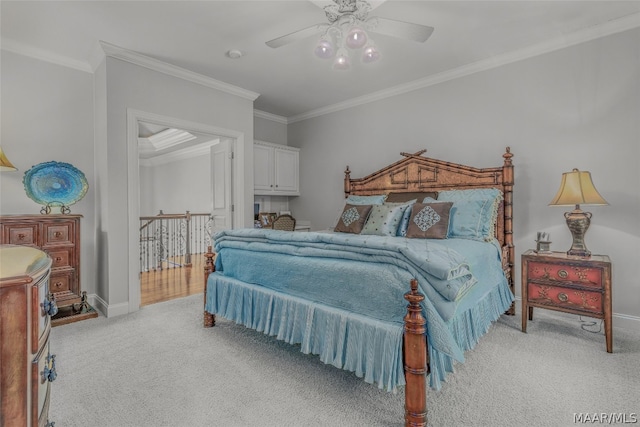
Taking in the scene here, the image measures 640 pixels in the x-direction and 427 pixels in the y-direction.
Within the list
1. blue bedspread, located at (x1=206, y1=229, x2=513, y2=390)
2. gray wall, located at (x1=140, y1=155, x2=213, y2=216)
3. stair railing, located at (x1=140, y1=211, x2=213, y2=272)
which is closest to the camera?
blue bedspread, located at (x1=206, y1=229, x2=513, y2=390)

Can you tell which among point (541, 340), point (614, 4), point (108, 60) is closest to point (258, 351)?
point (541, 340)

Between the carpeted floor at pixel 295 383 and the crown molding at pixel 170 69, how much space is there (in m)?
2.63

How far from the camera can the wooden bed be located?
1492 mm

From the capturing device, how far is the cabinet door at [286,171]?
5066 mm

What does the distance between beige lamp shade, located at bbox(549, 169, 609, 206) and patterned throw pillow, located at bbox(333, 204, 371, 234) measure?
165 centimetres

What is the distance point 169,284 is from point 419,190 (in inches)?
141

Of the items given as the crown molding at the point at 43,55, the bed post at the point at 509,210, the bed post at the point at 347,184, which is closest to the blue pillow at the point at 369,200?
the bed post at the point at 347,184

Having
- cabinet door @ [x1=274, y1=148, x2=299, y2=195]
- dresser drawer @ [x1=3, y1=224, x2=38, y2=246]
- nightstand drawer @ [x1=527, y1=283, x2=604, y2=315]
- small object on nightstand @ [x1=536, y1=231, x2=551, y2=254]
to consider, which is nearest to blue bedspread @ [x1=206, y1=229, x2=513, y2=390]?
nightstand drawer @ [x1=527, y1=283, x2=604, y2=315]

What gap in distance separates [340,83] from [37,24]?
2975 mm

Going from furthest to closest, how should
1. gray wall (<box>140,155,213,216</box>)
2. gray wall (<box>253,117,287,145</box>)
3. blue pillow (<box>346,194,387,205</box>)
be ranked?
gray wall (<box>140,155,213,216</box>), gray wall (<box>253,117,287,145</box>), blue pillow (<box>346,194,387,205</box>)

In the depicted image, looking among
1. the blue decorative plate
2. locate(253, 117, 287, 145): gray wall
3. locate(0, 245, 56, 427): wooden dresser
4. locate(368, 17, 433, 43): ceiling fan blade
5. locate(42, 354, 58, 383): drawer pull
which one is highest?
locate(253, 117, 287, 145): gray wall

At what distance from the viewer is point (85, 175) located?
3.44m

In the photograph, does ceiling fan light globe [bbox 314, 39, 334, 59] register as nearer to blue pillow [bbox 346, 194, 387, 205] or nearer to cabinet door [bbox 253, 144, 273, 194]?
blue pillow [bbox 346, 194, 387, 205]

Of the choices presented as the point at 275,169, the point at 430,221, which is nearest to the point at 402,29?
the point at 430,221
